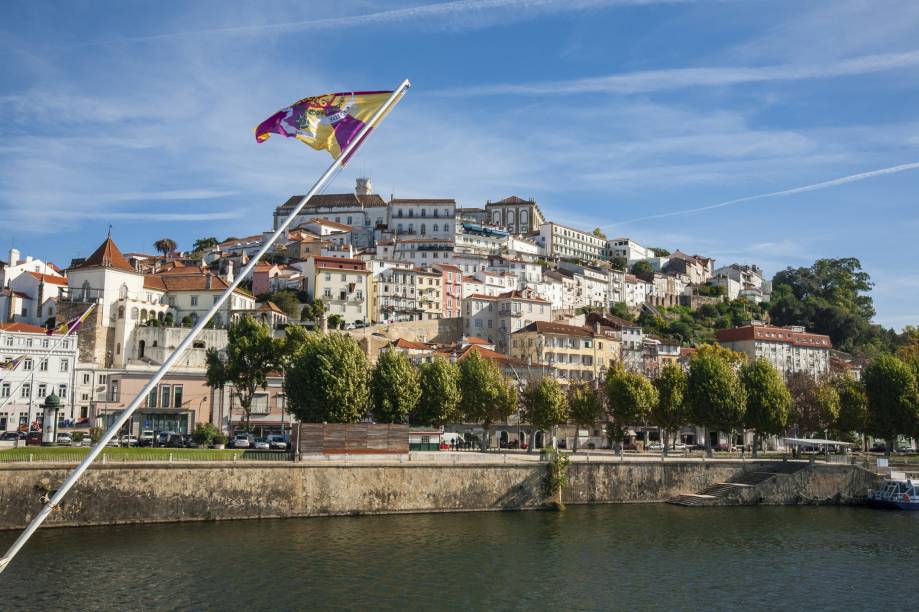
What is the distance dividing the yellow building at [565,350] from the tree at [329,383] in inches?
1613

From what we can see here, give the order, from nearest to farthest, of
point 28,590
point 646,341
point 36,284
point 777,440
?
point 28,590 → point 36,284 → point 777,440 → point 646,341

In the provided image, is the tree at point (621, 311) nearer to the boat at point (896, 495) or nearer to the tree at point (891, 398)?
the tree at point (891, 398)

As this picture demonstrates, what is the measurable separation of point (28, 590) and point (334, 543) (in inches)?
526

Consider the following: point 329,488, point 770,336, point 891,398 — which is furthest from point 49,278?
point 770,336

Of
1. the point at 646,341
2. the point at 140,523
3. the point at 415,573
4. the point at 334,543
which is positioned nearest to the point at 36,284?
the point at 140,523

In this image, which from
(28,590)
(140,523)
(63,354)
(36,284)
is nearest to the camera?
(28,590)

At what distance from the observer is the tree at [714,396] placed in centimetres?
6525

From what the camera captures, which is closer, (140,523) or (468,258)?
(140,523)

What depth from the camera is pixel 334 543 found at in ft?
123

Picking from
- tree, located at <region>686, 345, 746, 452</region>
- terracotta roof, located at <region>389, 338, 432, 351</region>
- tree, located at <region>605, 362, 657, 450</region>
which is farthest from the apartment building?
tree, located at <region>605, 362, 657, 450</region>

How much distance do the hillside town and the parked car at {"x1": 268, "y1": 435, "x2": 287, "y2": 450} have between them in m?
3.30

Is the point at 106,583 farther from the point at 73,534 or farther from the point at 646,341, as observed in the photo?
the point at 646,341

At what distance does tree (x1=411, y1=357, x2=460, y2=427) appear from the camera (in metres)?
58.0

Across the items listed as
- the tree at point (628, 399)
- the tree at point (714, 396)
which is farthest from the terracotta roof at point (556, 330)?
the tree at point (714, 396)
